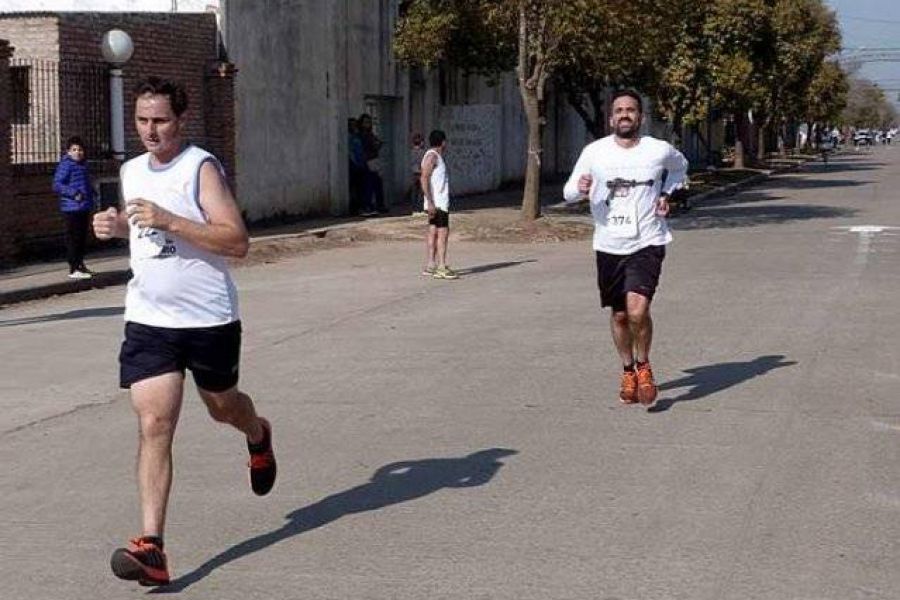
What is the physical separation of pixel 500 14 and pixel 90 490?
18876 mm

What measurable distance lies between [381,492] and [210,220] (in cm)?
202

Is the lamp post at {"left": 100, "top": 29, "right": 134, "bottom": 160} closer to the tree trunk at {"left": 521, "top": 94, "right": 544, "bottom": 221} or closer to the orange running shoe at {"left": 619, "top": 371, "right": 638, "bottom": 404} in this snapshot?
the tree trunk at {"left": 521, "top": 94, "right": 544, "bottom": 221}

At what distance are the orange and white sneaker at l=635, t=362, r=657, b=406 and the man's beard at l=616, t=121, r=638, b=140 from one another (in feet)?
4.55

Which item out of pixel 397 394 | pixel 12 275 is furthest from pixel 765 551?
pixel 12 275

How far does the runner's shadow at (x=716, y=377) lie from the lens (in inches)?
379

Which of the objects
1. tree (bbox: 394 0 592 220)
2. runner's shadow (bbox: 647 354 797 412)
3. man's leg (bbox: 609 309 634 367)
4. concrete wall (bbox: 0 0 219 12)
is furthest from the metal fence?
man's leg (bbox: 609 309 634 367)

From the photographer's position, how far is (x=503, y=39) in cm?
2708

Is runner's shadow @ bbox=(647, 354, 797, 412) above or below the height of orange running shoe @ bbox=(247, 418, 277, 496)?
below

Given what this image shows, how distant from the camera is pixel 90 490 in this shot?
23.9 feet

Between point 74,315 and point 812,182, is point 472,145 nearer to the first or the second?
point 812,182

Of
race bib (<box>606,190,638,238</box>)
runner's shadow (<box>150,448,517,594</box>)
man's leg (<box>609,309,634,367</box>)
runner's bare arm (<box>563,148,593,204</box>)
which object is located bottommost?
runner's shadow (<box>150,448,517,594</box>)

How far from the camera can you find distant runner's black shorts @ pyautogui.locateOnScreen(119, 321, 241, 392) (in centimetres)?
572

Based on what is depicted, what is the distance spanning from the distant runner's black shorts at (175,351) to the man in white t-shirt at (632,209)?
12.0 ft

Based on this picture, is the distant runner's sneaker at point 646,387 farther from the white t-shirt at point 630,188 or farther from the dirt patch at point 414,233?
the dirt patch at point 414,233
